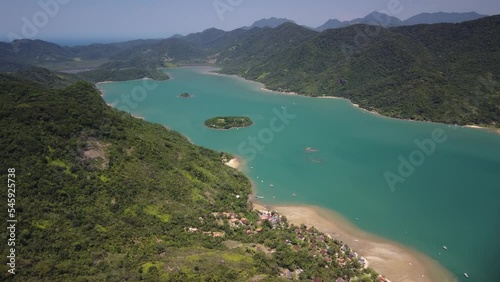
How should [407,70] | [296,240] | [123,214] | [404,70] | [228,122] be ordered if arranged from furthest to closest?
1. [404,70]
2. [407,70]
3. [228,122]
4. [296,240]
5. [123,214]

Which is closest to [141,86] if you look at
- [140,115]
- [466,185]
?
[140,115]

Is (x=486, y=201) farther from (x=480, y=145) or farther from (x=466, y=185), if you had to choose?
(x=480, y=145)

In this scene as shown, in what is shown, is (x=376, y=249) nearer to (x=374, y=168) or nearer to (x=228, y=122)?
(x=374, y=168)

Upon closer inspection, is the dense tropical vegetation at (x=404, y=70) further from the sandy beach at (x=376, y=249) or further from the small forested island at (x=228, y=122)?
the sandy beach at (x=376, y=249)

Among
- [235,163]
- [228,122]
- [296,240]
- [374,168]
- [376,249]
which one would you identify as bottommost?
[376,249]

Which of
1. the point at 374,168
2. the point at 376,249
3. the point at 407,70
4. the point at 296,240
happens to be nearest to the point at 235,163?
the point at 374,168

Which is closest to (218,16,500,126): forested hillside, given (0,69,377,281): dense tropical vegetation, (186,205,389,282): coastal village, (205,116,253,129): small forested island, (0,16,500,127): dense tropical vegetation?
(0,16,500,127): dense tropical vegetation

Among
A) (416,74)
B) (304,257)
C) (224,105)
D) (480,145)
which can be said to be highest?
(416,74)
